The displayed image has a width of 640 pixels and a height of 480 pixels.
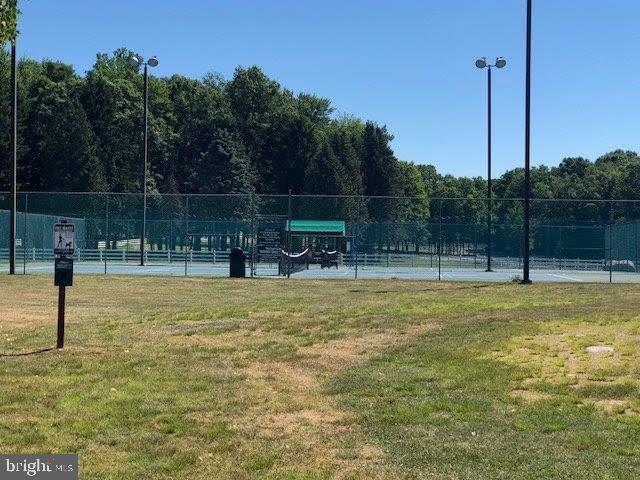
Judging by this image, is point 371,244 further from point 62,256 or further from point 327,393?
point 327,393

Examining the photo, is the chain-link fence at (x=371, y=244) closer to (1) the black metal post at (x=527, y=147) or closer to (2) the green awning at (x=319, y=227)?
(2) the green awning at (x=319, y=227)

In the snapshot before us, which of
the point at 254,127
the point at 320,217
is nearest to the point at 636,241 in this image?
the point at 320,217

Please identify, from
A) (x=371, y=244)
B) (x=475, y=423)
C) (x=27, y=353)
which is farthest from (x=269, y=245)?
(x=475, y=423)

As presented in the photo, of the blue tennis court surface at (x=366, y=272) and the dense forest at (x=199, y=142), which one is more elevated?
the dense forest at (x=199, y=142)

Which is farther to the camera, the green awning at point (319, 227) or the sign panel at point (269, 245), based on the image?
the green awning at point (319, 227)

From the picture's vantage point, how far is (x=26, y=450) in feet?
20.6

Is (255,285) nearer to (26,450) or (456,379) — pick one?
(456,379)

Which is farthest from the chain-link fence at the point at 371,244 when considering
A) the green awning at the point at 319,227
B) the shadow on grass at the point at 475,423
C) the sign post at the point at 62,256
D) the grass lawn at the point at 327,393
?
the shadow on grass at the point at 475,423

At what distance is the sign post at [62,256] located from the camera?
11352 millimetres

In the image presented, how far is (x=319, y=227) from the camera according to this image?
45.4 meters

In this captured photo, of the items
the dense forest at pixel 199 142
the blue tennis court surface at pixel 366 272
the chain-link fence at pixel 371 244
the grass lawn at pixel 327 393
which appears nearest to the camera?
the grass lawn at pixel 327 393

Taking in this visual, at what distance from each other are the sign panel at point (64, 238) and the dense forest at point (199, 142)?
168 feet

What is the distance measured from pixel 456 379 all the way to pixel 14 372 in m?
4.84

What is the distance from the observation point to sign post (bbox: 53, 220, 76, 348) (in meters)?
11.4
